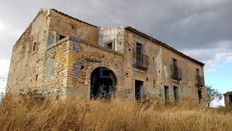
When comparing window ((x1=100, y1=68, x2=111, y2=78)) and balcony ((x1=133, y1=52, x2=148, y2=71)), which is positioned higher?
balcony ((x1=133, y1=52, x2=148, y2=71))

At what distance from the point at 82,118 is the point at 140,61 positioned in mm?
11815

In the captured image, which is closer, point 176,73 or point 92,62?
point 92,62

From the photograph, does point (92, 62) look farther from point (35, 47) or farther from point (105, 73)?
point (35, 47)

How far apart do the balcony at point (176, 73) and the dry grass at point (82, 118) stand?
1312 cm

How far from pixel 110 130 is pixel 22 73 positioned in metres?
13.6

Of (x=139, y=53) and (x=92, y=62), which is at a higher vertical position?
(x=139, y=53)

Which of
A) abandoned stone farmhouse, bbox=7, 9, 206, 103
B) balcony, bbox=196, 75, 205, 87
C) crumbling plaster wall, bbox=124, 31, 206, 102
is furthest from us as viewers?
balcony, bbox=196, 75, 205, 87

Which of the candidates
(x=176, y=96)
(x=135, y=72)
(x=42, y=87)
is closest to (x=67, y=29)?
(x=42, y=87)

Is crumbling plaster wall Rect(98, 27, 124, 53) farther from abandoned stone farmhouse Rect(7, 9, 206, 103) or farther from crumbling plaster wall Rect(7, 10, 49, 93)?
crumbling plaster wall Rect(7, 10, 49, 93)

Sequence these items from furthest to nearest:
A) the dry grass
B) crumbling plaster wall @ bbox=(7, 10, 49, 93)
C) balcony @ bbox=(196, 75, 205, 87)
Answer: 1. balcony @ bbox=(196, 75, 205, 87)
2. crumbling plaster wall @ bbox=(7, 10, 49, 93)
3. the dry grass

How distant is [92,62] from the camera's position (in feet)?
37.6

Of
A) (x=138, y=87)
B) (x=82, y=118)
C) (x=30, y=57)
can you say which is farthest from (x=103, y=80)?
(x=82, y=118)

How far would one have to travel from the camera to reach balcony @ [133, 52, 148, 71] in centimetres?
1492

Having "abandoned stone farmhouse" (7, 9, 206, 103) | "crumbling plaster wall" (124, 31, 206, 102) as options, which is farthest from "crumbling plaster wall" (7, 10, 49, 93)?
"crumbling plaster wall" (124, 31, 206, 102)
